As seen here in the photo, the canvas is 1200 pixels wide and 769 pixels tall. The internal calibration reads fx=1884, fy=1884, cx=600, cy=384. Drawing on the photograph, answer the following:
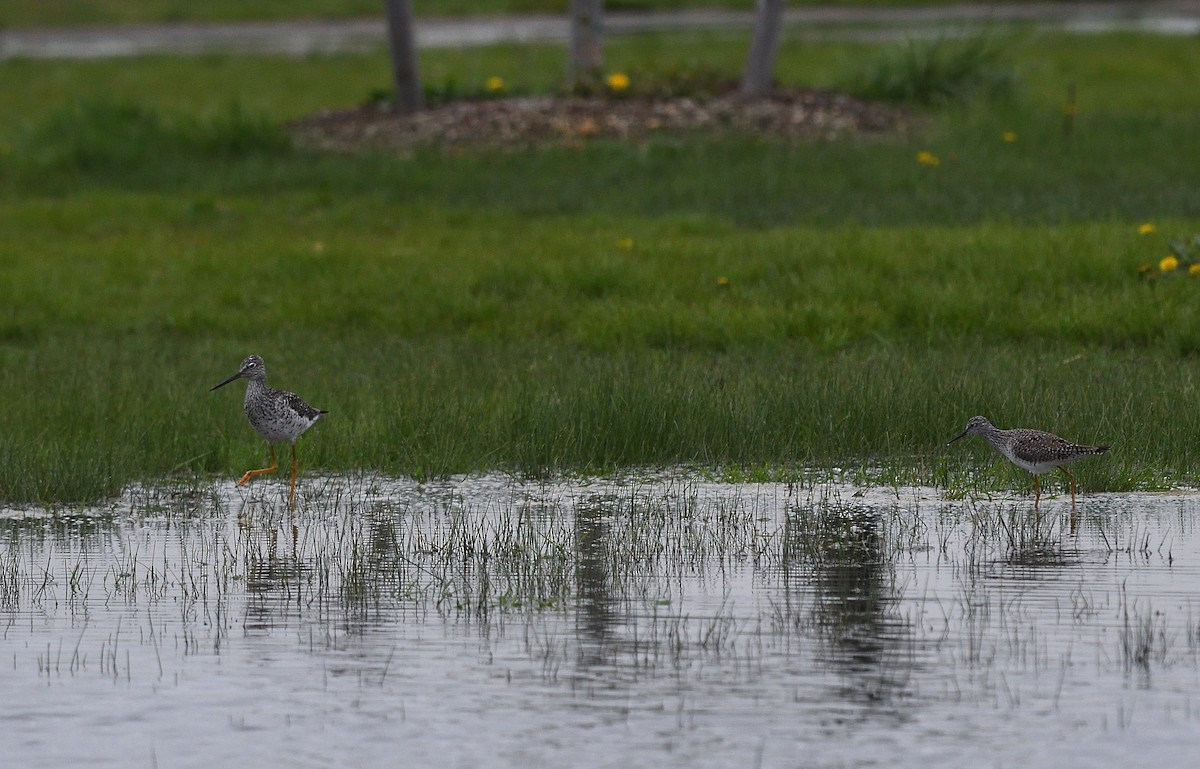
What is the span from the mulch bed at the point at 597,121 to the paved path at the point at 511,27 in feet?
36.8

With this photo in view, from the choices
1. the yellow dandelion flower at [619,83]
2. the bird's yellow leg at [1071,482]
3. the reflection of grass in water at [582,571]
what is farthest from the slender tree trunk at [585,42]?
the bird's yellow leg at [1071,482]

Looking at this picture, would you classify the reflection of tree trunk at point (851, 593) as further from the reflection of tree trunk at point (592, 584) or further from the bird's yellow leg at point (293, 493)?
the bird's yellow leg at point (293, 493)

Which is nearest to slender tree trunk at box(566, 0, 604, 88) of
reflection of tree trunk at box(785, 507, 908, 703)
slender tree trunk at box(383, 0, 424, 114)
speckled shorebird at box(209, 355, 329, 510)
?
slender tree trunk at box(383, 0, 424, 114)

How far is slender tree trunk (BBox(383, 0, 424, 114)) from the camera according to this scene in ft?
77.7

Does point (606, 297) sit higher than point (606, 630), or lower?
higher

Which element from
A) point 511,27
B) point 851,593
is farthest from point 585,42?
point 851,593

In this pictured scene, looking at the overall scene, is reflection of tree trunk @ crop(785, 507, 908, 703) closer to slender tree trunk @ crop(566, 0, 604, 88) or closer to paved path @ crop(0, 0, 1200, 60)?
slender tree trunk @ crop(566, 0, 604, 88)

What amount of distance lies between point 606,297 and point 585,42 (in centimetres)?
960

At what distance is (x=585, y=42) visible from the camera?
2516 centimetres

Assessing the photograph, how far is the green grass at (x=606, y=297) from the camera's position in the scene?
37.7 feet

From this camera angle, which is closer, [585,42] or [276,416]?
[276,416]

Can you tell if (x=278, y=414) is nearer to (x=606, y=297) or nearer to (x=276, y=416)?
(x=276, y=416)

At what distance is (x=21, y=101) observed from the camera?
29922 mm

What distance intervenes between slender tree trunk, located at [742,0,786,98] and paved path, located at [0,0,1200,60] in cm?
1101
